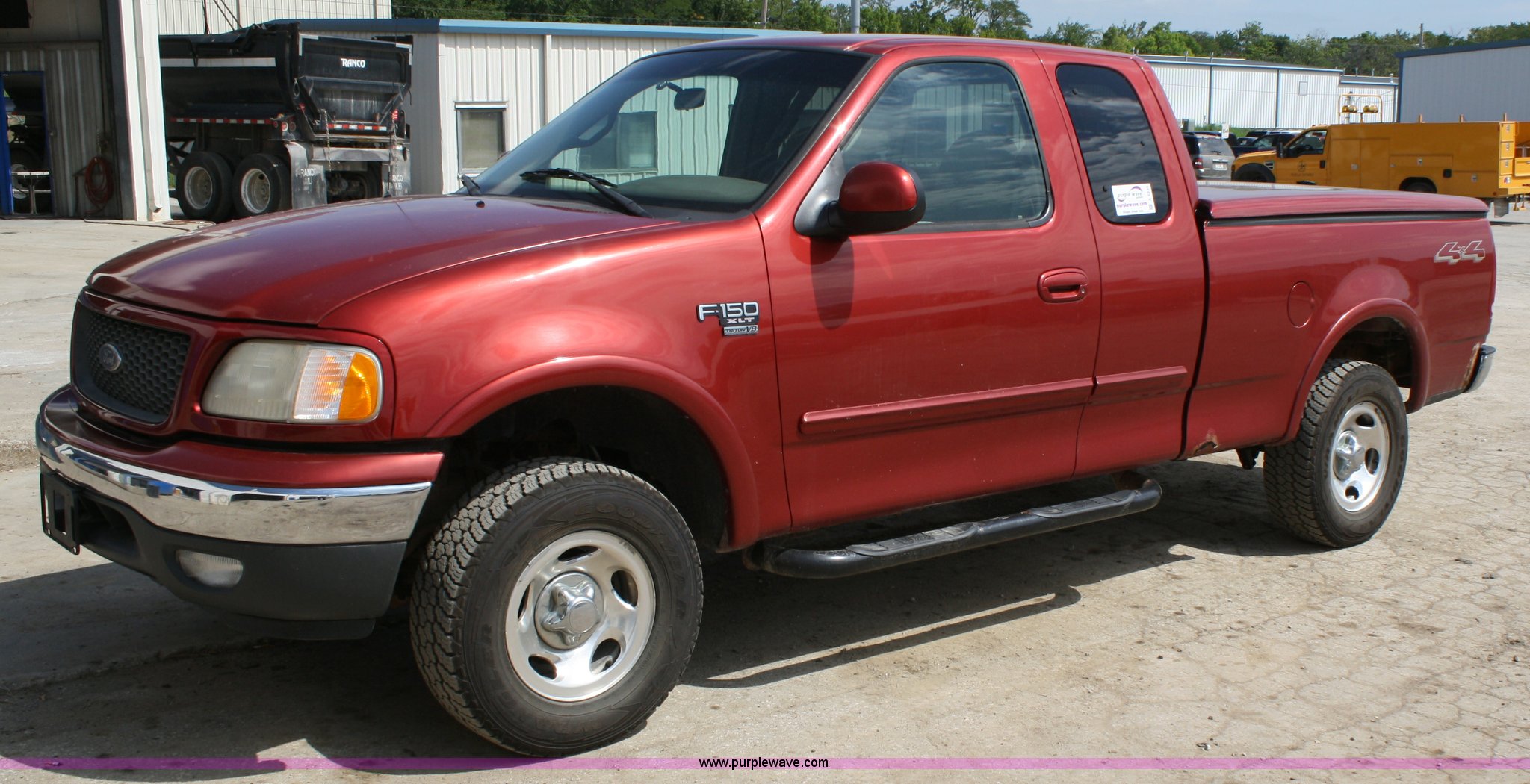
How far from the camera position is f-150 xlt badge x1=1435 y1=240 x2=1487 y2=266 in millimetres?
5703

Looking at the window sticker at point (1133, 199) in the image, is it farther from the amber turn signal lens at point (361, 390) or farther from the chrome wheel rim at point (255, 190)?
the chrome wheel rim at point (255, 190)

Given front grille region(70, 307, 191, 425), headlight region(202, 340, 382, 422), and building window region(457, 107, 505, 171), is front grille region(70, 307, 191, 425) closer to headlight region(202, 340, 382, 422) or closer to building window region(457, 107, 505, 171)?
headlight region(202, 340, 382, 422)

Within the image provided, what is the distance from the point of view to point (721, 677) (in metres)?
4.18

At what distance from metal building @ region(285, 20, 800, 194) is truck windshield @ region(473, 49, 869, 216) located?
70.0 ft

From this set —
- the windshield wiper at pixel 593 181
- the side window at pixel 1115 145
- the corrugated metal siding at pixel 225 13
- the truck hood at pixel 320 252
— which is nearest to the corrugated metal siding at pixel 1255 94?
the corrugated metal siding at pixel 225 13

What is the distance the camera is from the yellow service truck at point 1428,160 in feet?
82.1

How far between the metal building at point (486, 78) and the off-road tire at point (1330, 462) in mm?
20871

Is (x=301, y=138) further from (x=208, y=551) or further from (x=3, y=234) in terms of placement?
(x=208, y=551)

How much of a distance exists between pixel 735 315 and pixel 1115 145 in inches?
70.1

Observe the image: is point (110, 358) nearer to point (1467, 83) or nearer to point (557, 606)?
point (557, 606)

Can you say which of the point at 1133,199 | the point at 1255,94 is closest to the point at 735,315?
the point at 1133,199

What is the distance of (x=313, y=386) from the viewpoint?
313 cm

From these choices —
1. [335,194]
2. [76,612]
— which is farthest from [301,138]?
[76,612]

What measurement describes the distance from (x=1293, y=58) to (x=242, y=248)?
134m
